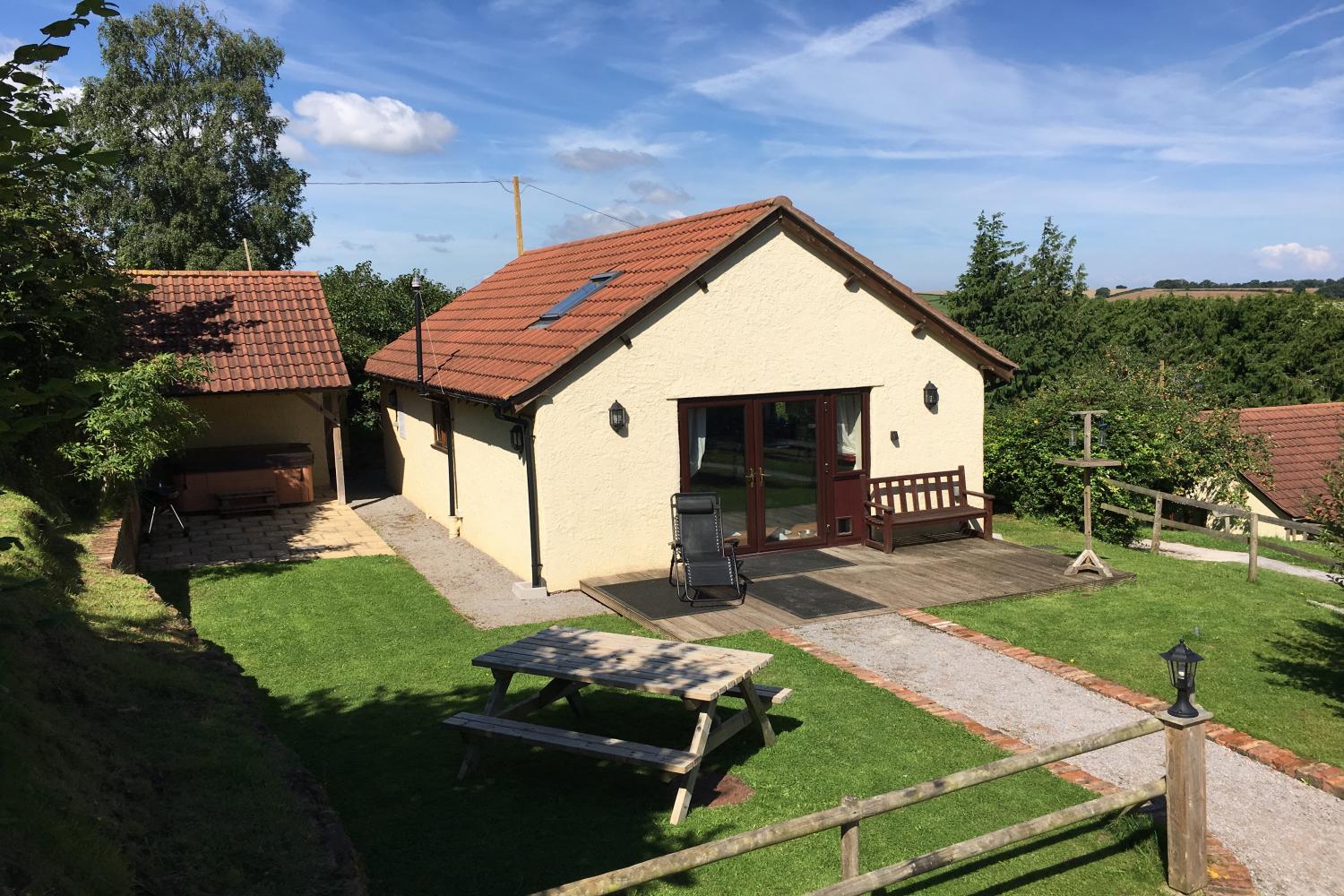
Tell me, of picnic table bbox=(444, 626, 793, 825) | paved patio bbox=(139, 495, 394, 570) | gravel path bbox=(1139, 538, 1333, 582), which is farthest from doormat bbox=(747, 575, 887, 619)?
gravel path bbox=(1139, 538, 1333, 582)

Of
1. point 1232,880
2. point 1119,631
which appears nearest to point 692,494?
point 1119,631

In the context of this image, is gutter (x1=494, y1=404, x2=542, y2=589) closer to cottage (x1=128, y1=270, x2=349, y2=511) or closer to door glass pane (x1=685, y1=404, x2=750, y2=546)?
door glass pane (x1=685, y1=404, x2=750, y2=546)

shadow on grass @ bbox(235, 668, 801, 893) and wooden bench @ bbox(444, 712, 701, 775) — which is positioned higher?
wooden bench @ bbox(444, 712, 701, 775)

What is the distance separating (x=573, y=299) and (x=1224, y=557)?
10.9m

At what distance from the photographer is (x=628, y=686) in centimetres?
618

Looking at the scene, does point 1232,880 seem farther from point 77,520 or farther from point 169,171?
point 169,171

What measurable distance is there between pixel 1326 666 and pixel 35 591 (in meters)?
10.9

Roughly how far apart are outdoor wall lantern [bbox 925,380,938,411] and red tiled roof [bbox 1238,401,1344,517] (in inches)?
448

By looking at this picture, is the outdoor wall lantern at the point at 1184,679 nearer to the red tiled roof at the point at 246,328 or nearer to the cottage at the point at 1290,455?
the red tiled roof at the point at 246,328

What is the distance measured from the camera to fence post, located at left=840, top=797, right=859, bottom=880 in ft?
14.8

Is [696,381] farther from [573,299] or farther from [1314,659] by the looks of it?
[1314,659]

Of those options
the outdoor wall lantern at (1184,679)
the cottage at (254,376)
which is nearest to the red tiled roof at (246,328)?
the cottage at (254,376)

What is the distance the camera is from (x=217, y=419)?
18.8 metres

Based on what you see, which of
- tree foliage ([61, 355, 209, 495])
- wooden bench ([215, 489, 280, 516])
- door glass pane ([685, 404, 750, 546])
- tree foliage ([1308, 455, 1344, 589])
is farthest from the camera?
wooden bench ([215, 489, 280, 516])
